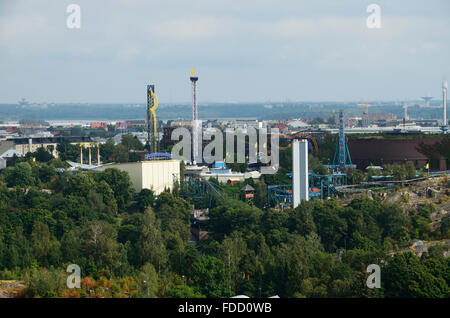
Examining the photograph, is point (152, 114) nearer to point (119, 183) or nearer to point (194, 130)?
point (194, 130)

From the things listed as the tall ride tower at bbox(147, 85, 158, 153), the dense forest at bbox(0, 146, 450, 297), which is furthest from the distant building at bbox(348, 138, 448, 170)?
the dense forest at bbox(0, 146, 450, 297)

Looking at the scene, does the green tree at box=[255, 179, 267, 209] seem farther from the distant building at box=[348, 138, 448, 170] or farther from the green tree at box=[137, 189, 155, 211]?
the distant building at box=[348, 138, 448, 170]

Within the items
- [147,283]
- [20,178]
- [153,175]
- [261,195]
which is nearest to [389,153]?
[261,195]

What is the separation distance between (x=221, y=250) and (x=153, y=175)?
1388cm

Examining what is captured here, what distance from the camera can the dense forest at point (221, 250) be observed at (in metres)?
15.6

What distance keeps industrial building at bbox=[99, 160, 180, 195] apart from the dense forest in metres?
3.21

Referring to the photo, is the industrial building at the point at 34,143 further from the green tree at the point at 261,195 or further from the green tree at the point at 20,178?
the green tree at the point at 261,195

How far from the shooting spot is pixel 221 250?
1856 cm

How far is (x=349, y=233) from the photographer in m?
22.1

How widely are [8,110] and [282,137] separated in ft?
413

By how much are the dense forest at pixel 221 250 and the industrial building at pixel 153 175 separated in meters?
3.21

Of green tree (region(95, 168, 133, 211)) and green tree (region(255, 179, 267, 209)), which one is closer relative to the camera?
green tree (region(255, 179, 267, 209))

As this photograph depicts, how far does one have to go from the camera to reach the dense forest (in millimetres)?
15555
